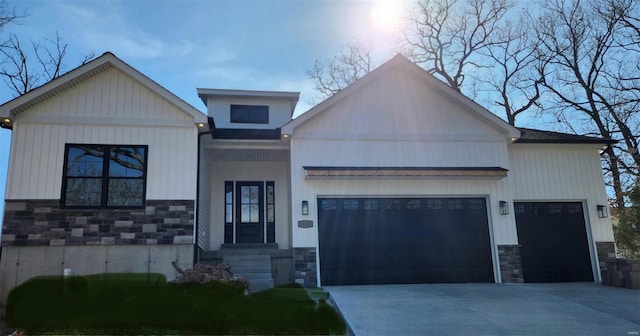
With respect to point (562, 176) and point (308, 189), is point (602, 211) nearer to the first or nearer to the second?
point (562, 176)

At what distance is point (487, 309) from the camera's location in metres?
7.83

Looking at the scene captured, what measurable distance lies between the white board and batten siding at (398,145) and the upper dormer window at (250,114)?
12.3 ft

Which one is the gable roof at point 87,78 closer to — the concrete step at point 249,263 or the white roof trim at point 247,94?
the concrete step at point 249,263

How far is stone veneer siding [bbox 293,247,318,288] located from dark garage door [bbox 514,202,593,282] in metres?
5.54

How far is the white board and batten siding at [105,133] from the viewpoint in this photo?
9.72 meters

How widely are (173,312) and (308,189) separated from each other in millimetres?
4847

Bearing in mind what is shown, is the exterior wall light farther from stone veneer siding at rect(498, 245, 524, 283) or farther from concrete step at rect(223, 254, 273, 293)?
concrete step at rect(223, 254, 273, 293)

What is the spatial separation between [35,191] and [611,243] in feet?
46.6

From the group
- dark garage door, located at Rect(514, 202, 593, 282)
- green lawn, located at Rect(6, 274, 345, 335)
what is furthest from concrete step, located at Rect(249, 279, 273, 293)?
dark garage door, located at Rect(514, 202, 593, 282)

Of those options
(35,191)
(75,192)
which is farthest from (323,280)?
(35,191)

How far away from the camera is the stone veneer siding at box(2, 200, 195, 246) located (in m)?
9.45

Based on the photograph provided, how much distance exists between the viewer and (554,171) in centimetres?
1233

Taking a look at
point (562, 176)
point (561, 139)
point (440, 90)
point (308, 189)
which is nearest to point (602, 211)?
point (562, 176)

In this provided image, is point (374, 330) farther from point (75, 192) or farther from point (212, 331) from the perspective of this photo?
point (75, 192)
